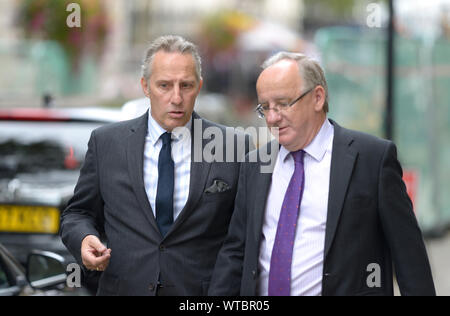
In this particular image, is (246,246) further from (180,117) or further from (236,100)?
(236,100)

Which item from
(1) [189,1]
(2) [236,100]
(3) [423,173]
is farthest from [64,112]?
(1) [189,1]

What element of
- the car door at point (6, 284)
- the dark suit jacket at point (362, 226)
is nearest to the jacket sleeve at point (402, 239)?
the dark suit jacket at point (362, 226)

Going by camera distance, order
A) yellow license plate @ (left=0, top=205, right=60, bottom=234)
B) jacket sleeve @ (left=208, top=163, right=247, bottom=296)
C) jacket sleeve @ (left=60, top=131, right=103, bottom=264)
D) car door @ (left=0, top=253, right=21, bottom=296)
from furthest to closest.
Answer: yellow license plate @ (left=0, top=205, right=60, bottom=234) < car door @ (left=0, top=253, right=21, bottom=296) < jacket sleeve @ (left=60, top=131, right=103, bottom=264) < jacket sleeve @ (left=208, top=163, right=247, bottom=296)

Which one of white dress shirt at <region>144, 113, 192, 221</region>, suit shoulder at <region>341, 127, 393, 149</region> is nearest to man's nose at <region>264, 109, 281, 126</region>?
suit shoulder at <region>341, 127, 393, 149</region>

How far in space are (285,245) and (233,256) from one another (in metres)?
0.30

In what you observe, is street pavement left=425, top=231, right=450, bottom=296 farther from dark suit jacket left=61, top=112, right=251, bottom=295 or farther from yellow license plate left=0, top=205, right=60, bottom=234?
dark suit jacket left=61, top=112, right=251, bottom=295

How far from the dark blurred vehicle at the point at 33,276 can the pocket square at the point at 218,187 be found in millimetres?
923

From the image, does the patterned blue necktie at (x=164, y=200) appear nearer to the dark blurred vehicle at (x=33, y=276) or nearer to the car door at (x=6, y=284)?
the dark blurred vehicle at (x=33, y=276)

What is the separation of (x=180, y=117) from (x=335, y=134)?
633 mm

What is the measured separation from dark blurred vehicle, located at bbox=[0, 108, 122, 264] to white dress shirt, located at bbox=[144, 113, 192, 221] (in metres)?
2.00

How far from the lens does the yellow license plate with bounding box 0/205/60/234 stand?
18.0 ft

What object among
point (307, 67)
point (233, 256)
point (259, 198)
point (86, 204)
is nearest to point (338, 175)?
point (259, 198)

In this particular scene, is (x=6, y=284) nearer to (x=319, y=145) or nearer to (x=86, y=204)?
(x=86, y=204)

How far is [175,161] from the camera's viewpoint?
336cm
